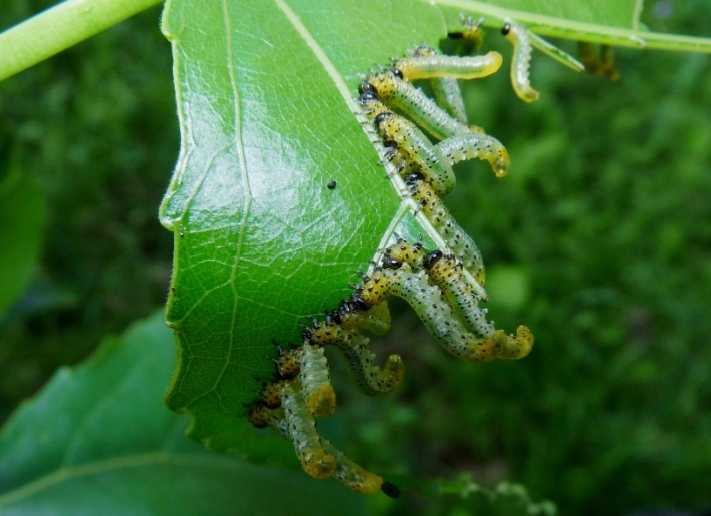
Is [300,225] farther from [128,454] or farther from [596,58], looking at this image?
[128,454]

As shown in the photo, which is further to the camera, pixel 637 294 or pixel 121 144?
pixel 121 144

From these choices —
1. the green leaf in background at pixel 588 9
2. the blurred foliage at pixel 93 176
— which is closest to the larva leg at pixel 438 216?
the green leaf in background at pixel 588 9

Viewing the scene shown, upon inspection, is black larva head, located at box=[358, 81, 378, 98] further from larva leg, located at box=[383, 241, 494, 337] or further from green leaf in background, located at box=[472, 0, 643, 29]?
green leaf in background, located at box=[472, 0, 643, 29]

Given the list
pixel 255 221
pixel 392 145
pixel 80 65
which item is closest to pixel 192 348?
pixel 255 221

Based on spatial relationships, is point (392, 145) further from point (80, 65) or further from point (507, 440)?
point (80, 65)

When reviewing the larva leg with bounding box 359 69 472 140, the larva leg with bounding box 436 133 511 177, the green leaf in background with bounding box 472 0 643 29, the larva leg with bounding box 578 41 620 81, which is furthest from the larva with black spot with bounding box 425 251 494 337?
the larva leg with bounding box 578 41 620 81

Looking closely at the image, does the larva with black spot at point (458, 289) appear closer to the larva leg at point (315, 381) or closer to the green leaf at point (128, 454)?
the larva leg at point (315, 381)
